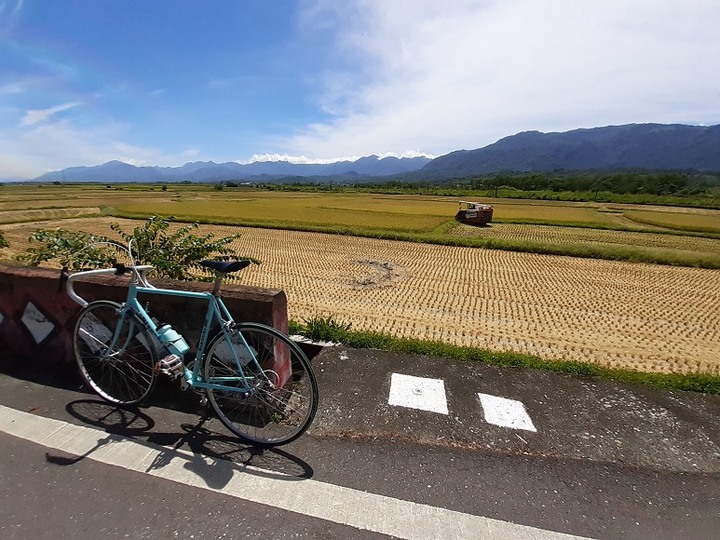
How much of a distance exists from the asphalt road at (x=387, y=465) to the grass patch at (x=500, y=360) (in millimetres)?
382

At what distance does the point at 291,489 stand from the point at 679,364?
8.09 m

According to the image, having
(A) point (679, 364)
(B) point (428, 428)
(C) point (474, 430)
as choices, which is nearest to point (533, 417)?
(C) point (474, 430)

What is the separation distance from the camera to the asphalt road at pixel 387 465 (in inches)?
81.8

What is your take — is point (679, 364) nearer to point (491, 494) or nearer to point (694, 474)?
point (694, 474)

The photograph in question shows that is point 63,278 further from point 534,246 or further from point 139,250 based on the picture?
point 534,246

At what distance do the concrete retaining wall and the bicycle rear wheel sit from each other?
0.22 meters

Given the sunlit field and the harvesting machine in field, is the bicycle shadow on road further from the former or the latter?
the harvesting machine in field

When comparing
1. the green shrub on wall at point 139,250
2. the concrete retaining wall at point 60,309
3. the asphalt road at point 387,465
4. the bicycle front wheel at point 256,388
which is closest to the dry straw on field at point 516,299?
the green shrub on wall at point 139,250

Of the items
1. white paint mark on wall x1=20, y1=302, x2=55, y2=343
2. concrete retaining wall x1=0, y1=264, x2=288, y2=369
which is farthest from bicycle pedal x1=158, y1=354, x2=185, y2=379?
white paint mark on wall x1=20, y1=302, x2=55, y2=343

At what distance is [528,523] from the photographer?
2.08 m

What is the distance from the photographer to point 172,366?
9.39 ft

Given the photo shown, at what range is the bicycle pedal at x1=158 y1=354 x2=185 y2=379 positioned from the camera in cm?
282

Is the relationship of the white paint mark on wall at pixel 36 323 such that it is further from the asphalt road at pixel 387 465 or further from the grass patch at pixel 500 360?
the grass patch at pixel 500 360

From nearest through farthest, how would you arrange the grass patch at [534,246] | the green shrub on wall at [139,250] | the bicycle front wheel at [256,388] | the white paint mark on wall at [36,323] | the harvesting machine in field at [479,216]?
the bicycle front wheel at [256,388] < the white paint mark on wall at [36,323] < the green shrub on wall at [139,250] < the grass patch at [534,246] < the harvesting machine in field at [479,216]
